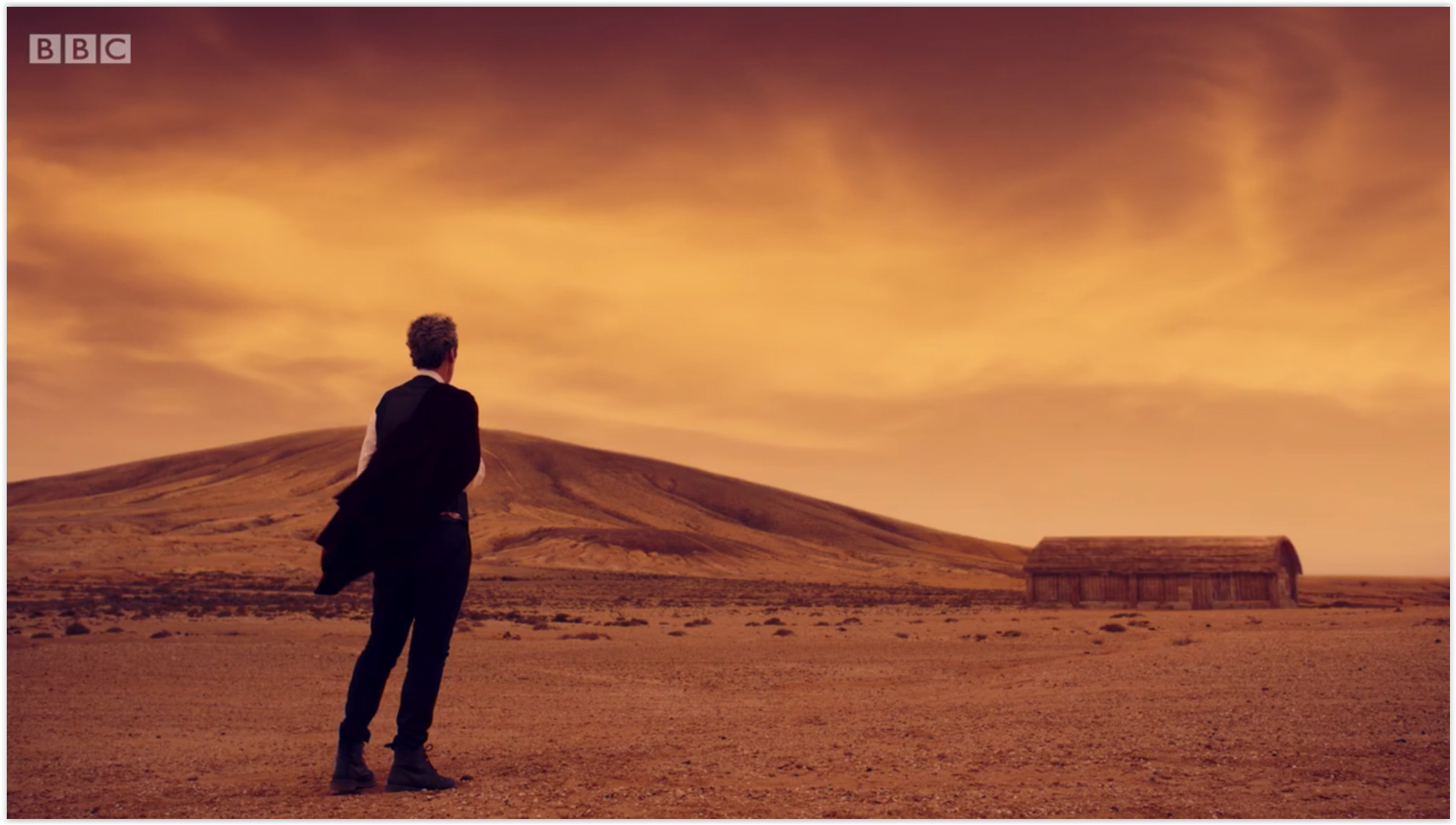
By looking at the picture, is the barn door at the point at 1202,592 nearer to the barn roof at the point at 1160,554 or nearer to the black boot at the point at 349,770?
the barn roof at the point at 1160,554

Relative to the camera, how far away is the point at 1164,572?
39594 millimetres

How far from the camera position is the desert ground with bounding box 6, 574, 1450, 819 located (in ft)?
19.3

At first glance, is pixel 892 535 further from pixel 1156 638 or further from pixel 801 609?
pixel 1156 638

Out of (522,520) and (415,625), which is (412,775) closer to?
(415,625)

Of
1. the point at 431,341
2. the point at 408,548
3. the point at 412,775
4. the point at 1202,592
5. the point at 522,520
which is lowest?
the point at 1202,592

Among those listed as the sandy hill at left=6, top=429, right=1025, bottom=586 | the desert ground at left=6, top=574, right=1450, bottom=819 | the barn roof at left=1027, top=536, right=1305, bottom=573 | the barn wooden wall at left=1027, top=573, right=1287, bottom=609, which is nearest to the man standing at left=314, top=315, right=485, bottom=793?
the desert ground at left=6, top=574, right=1450, bottom=819

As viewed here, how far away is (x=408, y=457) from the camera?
235 inches

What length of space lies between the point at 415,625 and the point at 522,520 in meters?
113

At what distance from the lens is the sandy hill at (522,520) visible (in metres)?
90.1

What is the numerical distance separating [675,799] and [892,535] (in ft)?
486

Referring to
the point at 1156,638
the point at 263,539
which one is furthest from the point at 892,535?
the point at 1156,638

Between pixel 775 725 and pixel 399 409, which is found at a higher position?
pixel 399 409

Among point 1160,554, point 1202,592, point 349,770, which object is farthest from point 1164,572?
point 349,770

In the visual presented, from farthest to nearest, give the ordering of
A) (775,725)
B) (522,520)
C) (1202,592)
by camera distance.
Result: (522,520)
(1202,592)
(775,725)
